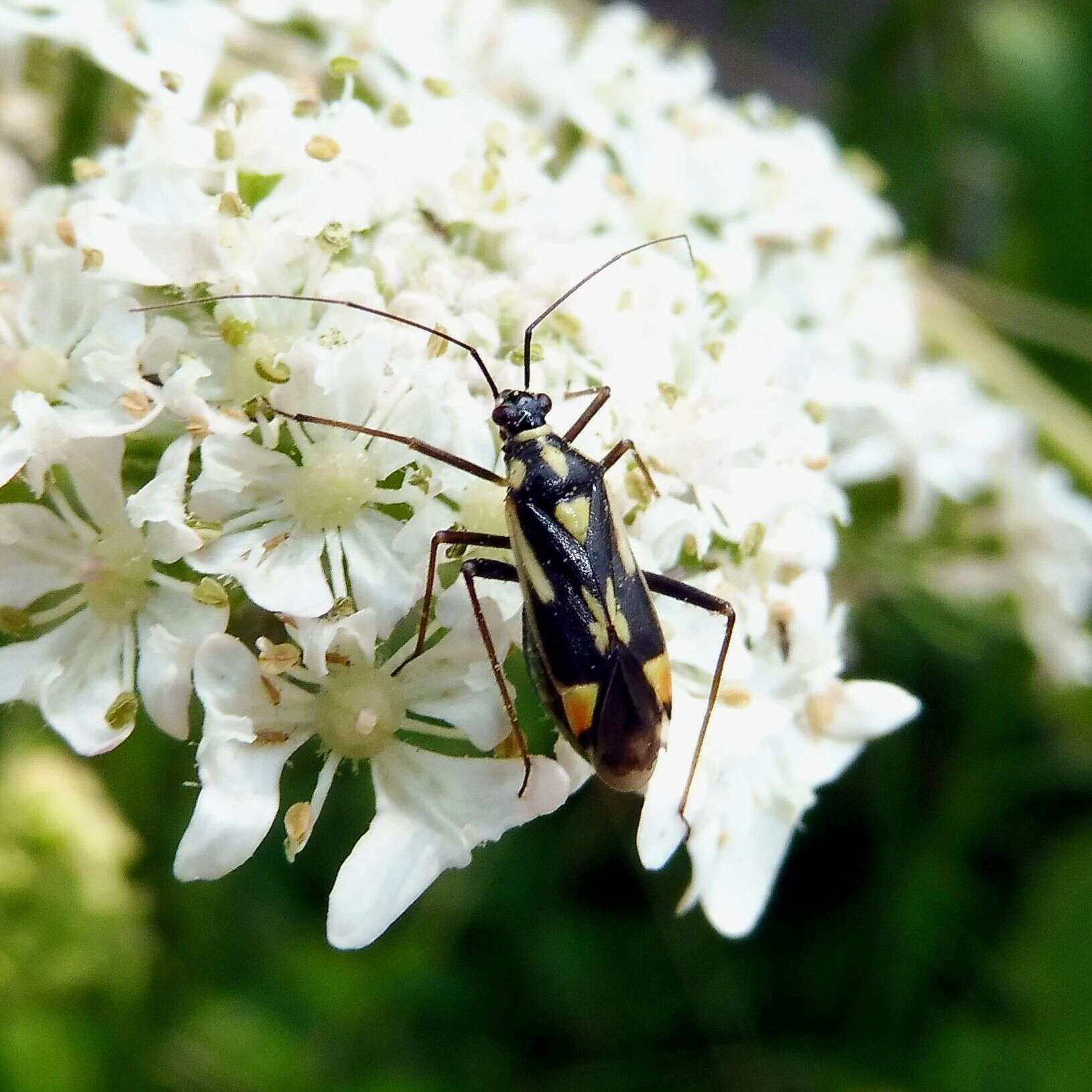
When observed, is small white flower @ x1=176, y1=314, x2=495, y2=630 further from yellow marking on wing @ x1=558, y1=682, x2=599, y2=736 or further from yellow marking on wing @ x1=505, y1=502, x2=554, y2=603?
yellow marking on wing @ x1=558, y1=682, x2=599, y2=736

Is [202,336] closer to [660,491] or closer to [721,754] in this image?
[660,491]

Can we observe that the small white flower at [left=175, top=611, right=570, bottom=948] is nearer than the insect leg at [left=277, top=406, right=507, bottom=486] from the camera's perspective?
Yes

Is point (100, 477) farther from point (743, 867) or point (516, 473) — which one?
point (743, 867)

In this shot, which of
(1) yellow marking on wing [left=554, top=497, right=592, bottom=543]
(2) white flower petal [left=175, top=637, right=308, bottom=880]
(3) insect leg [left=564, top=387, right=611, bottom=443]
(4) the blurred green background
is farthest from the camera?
(4) the blurred green background

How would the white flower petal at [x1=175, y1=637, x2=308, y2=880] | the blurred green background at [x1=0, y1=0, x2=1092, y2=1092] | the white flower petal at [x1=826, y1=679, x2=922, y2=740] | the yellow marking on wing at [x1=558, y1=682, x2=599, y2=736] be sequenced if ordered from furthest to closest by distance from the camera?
the blurred green background at [x1=0, y1=0, x2=1092, y2=1092] < the white flower petal at [x1=826, y1=679, x2=922, y2=740] < the yellow marking on wing at [x1=558, y1=682, x2=599, y2=736] < the white flower petal at [x1=175, y1=637, x2=308, y2=880]

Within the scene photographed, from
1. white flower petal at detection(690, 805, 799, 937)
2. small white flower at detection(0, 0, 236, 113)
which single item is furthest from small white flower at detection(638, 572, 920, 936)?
small white flower at detection(0, 0, 236, 113)

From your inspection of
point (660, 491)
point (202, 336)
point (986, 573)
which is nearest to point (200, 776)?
point (202, 336)

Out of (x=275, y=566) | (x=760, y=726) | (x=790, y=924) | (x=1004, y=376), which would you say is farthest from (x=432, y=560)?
(x=790, y=924)
